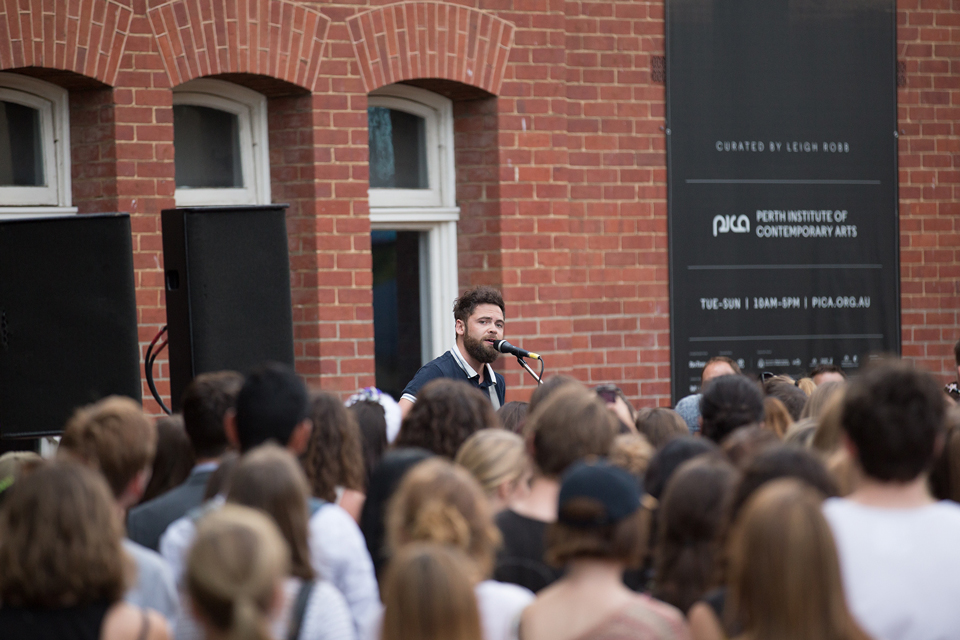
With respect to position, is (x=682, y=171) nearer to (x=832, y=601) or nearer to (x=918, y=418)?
(x=918, y=418)

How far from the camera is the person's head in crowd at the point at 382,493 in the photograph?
3.38m

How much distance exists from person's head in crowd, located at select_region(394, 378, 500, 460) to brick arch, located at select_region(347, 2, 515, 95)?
3761 millimetres

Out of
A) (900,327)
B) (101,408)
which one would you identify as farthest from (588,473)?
(900,327)

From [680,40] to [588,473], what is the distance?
5.82m

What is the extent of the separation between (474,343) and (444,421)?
2.60 metres

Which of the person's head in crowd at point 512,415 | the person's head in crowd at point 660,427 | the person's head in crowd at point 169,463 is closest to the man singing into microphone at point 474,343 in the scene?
the person's head in crowd at point 512,415

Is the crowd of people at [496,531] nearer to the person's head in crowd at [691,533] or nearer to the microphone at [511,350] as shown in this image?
the person's head in crowd at [691,533]

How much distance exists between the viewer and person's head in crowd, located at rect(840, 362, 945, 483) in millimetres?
→ 2885

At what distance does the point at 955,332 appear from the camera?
28.6ft

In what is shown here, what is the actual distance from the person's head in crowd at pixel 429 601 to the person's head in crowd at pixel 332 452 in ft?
4.18

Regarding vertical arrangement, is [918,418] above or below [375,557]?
above

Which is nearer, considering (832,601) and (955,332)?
(832,601)

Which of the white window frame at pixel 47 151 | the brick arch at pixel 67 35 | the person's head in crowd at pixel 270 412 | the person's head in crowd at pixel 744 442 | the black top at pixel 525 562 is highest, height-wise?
the brick arch at pixel 67 35

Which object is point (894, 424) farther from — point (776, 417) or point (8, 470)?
point (8, 470)
